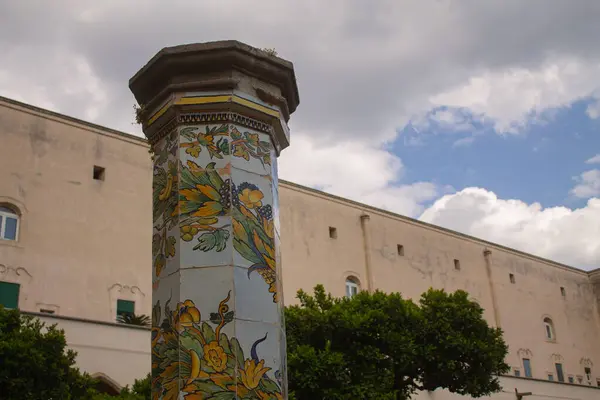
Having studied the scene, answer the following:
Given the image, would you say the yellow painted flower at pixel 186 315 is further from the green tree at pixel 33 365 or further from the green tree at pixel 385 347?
the green tree at pixel 385 347

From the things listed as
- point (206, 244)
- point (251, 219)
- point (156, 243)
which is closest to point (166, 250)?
point (156, 243)

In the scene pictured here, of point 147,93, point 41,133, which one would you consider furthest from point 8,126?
point 147,93

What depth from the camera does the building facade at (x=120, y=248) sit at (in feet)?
57.7

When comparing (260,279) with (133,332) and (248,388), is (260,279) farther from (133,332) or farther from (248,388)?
(133,332)

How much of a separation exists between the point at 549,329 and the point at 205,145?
31.1m

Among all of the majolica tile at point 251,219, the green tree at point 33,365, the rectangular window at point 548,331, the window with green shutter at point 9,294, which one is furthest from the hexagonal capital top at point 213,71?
the rectangular window at point 548,331

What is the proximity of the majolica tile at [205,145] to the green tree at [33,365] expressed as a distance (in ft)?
26.8

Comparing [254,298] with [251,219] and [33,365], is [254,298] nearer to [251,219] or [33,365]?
[251,219]

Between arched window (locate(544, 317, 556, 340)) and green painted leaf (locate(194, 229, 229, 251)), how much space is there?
101 ft

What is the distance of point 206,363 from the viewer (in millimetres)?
4391

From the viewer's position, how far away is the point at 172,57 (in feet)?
16.6

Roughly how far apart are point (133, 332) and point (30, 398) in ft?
18.3

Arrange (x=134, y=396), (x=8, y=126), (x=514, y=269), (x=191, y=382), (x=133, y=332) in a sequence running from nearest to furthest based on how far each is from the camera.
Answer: (x=191, y=382)
(x=134, y=396)
(x=133, y=332)
(x=8, y=126)
(x=514, y=269)

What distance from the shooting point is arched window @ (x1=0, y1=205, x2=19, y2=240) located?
17.9 metres
